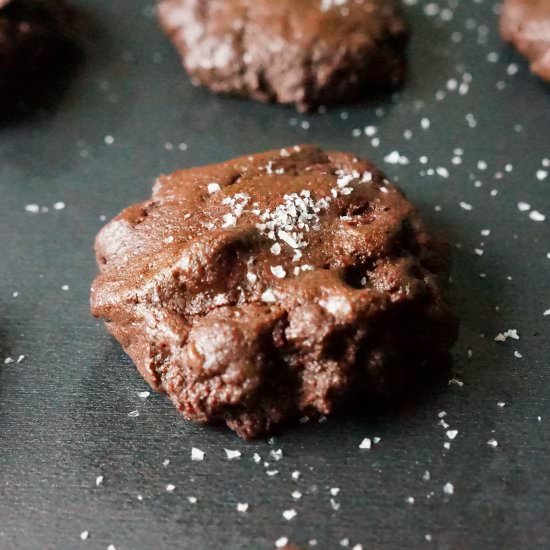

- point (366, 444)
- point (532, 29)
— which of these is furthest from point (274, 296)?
point (532, 29)

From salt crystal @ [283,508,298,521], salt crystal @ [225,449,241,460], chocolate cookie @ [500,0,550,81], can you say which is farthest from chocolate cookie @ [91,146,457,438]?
chocolate cookie @ [500,0,550,81]

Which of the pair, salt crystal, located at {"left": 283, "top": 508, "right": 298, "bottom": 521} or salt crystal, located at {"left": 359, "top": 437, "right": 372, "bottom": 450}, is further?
salt crystal, located at {"left": 359, "top": 437, "right": 372, "bottom": 450}

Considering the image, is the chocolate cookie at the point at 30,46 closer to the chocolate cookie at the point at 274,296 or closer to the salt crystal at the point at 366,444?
the chocolate cookie at the point at 274,296

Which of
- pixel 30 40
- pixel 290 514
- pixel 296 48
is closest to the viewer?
pixel 290 514

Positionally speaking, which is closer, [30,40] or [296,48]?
[296,48]

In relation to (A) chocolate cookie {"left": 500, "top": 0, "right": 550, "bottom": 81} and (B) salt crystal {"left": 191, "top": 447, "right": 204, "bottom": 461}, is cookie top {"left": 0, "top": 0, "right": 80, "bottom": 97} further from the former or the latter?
(A) chocolate cookie {"left": 500, "top": 0, "right": 550, "bottom": 81}

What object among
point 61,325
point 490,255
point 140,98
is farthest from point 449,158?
point 61,325

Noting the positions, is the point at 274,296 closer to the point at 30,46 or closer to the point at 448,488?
the point at 448,488

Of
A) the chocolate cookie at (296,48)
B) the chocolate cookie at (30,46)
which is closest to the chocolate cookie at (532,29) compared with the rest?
the chocolate cookie at (296,48)

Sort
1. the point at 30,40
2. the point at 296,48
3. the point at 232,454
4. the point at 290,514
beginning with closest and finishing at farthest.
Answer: the point at 290,514, the point at 232,454, the point at 296,48, the point at 30,40

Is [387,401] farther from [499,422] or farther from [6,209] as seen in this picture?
[6,209]
